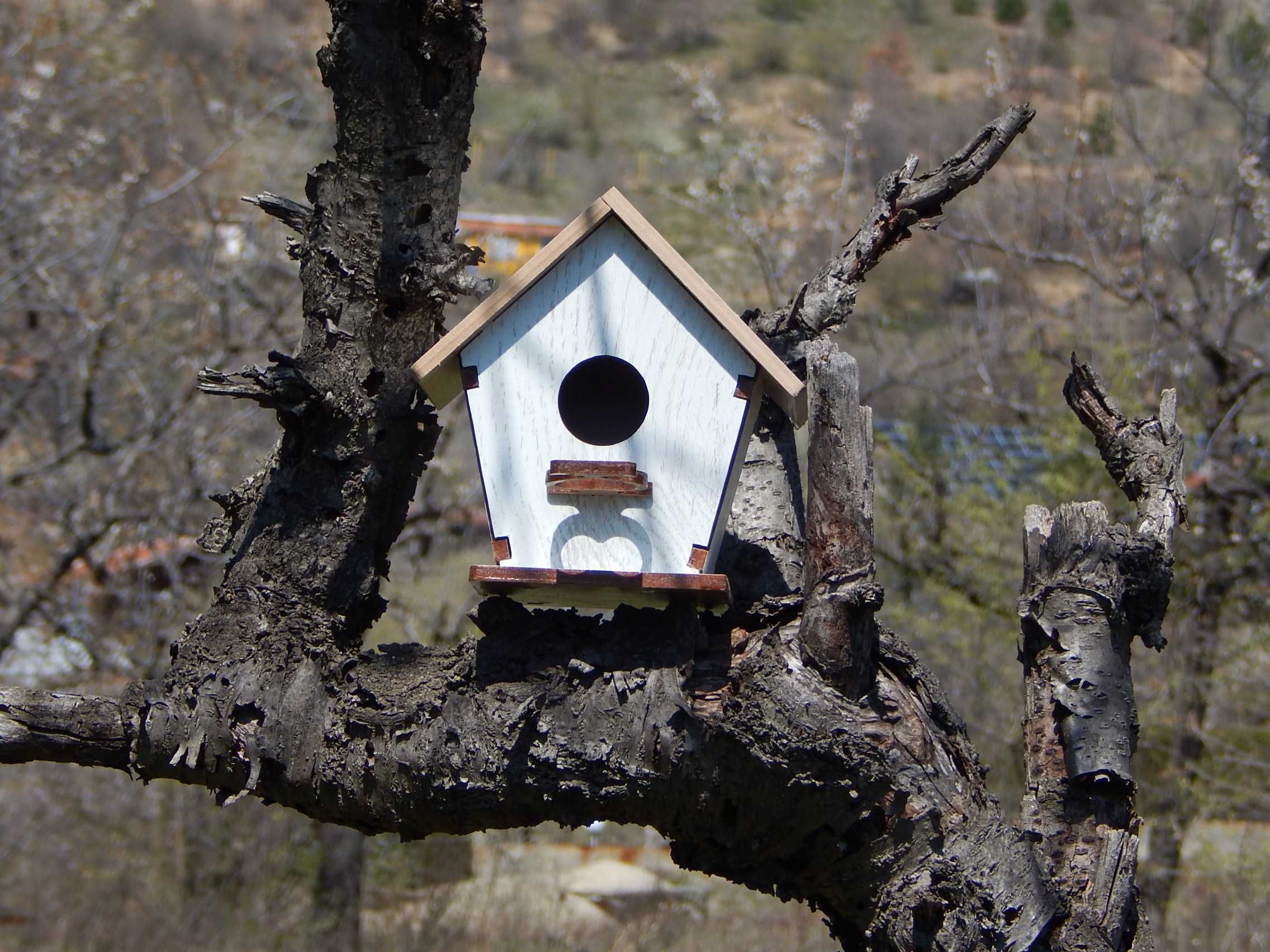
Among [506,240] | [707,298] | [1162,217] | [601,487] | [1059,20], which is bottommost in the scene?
[601,487]

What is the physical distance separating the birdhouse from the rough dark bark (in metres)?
0.14

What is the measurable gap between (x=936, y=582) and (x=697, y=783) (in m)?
6.99

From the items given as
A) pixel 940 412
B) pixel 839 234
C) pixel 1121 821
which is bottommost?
pixel 1121 821

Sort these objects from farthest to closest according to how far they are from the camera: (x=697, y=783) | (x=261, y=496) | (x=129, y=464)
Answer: (x=129, y=464), (x=261, y=496), (x=697, y=783)

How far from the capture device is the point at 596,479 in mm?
2400

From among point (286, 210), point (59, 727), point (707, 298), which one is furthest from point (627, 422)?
point (59, 727)

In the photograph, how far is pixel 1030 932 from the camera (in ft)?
6.95

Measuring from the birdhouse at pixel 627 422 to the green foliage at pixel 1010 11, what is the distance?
48.1 meters

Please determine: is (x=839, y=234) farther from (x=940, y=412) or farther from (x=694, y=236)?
(x=694, y=236)

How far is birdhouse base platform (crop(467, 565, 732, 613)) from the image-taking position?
2229mm

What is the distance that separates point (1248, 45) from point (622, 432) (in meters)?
9.90

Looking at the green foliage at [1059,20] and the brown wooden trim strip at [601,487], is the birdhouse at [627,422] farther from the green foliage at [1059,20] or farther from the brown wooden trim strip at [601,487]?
the green foliage at [1059,20]

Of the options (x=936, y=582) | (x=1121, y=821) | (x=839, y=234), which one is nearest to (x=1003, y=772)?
(x=936, y=582)

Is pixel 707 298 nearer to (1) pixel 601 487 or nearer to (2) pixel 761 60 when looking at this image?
(1) pixel 601 487
